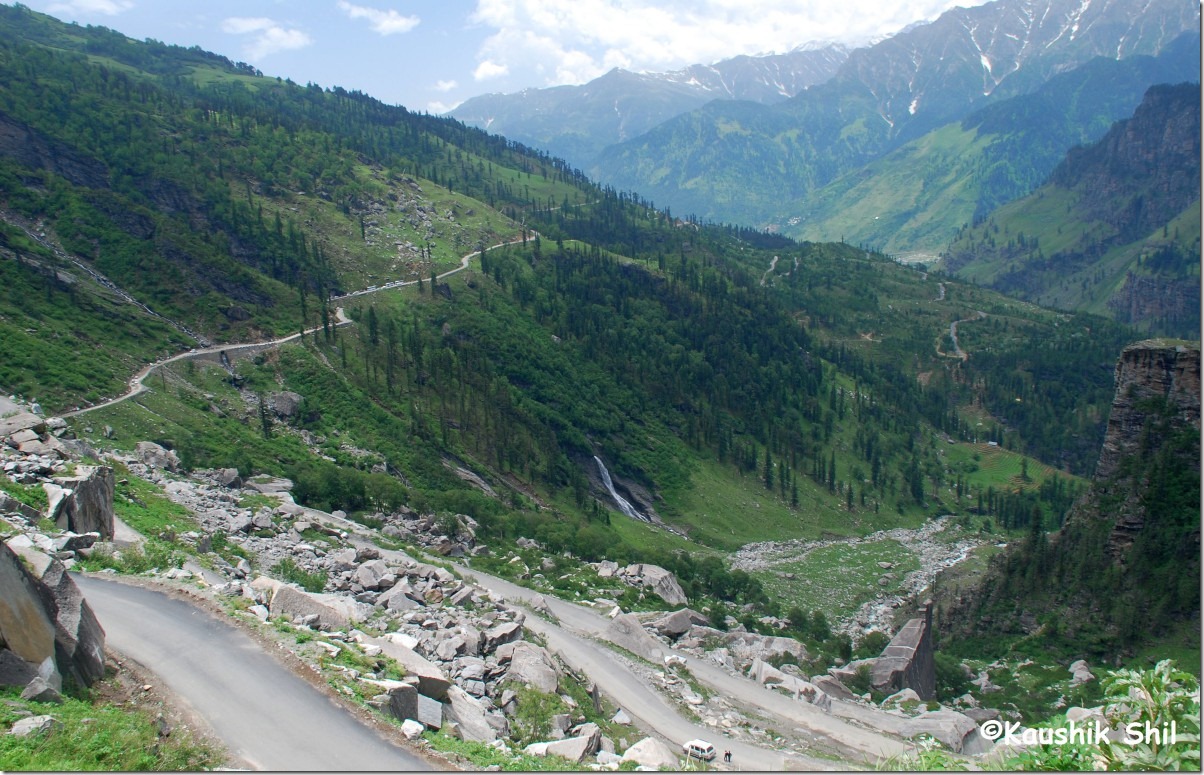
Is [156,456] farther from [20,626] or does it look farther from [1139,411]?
[1139,411]

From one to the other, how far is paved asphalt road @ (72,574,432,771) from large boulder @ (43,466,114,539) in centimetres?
785

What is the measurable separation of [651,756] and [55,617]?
1840 cm

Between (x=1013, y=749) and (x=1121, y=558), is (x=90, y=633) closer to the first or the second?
(x=1013, y=749)

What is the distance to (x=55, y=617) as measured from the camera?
20469 millimetres

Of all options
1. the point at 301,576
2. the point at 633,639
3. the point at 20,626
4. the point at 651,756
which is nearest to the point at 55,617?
the point at 20,626

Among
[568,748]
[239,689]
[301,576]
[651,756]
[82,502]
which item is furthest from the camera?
[301,576]

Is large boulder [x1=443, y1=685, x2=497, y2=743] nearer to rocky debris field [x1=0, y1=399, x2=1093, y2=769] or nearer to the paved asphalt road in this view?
rocky debris field [x1=0, y1=399, x2=1093, y2=769]

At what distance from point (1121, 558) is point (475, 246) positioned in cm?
14920

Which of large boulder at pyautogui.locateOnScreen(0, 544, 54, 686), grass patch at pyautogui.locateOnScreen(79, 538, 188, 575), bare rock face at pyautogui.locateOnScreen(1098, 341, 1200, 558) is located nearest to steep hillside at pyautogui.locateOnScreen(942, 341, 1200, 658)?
bare rock face at pyautogui.locateOnScreen(1098, 341, 1200, 558)

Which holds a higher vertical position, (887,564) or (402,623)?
(402,623)

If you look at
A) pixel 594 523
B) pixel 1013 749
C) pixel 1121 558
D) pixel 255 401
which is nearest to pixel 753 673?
pixel 1013 749

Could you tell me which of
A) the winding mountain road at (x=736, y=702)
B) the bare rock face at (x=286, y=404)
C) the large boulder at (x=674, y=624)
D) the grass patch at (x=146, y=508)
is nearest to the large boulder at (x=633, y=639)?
the winding mountain road at (x=736, y=702)

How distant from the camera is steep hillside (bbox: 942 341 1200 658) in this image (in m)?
56.6

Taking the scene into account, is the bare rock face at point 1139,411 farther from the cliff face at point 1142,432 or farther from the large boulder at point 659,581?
the large boulder at point 659,581
